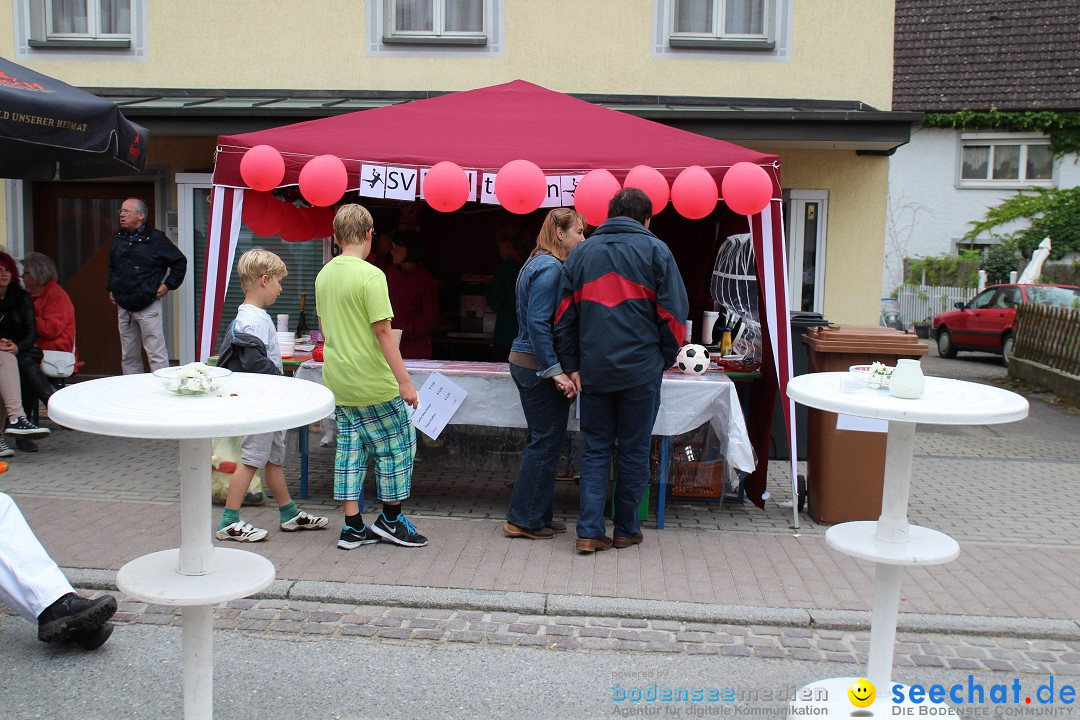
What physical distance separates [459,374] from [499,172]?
53.3 inches

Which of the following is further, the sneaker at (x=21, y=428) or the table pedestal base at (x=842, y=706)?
the sneaker at (x=21, y=428)

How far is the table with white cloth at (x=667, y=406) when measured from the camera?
5.81 meters

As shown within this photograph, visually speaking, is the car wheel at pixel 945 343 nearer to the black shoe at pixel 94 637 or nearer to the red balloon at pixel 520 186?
the red balloon at pixel 520 186

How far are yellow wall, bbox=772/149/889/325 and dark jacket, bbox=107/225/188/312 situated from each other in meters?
6.06

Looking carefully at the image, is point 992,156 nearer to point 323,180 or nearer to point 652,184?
point 652,184

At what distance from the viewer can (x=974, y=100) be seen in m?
24.0

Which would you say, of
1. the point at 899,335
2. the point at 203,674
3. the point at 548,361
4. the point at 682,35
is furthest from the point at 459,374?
the point at 682,35

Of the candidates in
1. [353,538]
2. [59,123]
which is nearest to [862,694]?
[353,538]

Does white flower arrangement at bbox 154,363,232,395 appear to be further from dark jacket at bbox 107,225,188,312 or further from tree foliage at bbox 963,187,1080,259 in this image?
tree foliage at bbox 963,187,1080,259

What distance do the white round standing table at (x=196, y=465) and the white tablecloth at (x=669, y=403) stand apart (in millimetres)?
2821

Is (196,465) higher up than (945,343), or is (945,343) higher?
(196,465)

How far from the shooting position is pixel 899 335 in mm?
5922

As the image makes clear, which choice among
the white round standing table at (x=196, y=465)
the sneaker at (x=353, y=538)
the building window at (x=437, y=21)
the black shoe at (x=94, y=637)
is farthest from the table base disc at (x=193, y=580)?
the building window at (x=437, y=21)

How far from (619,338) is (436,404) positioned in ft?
4.92
